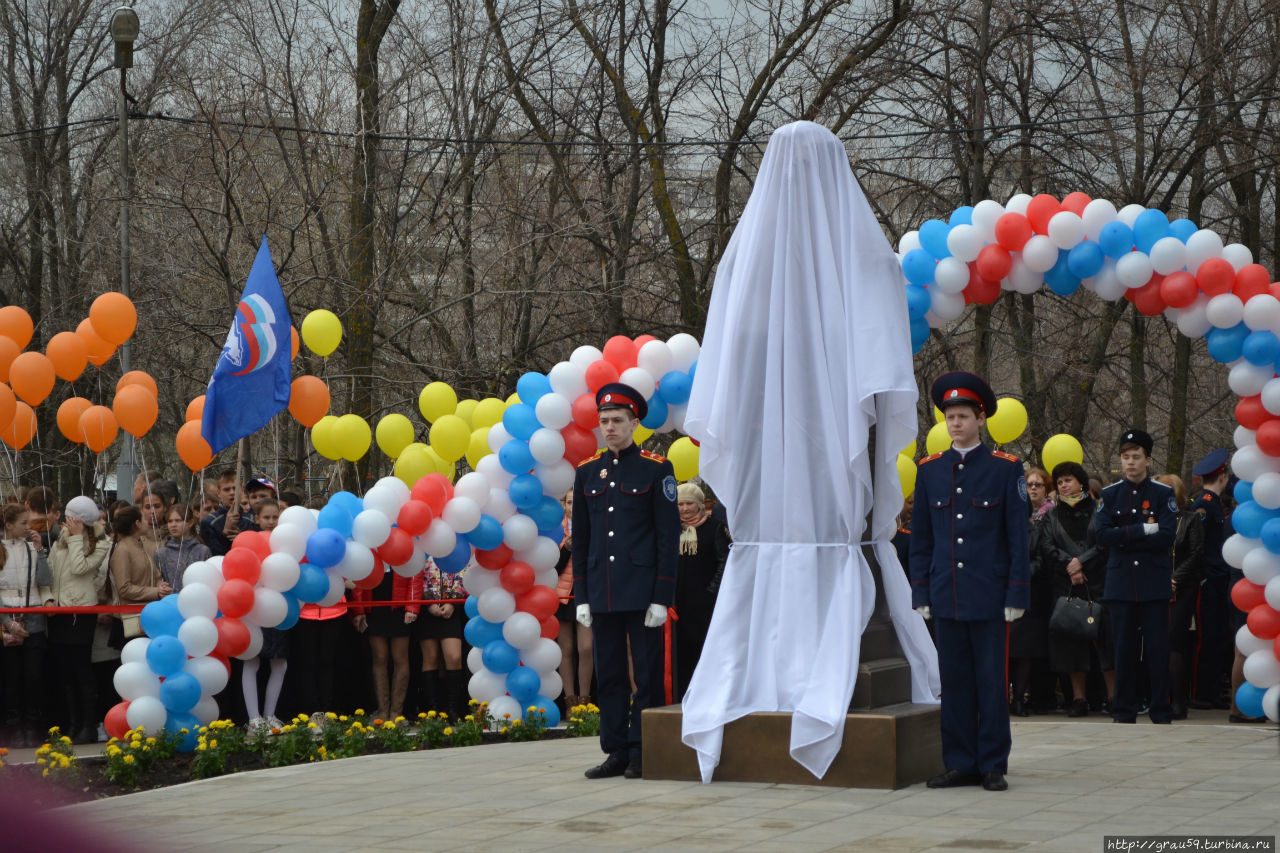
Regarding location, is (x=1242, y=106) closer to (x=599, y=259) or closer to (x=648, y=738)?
(x=599, y=259)

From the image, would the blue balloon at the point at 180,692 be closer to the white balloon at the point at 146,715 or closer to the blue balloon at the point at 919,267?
the white balloon at the point at 146,715

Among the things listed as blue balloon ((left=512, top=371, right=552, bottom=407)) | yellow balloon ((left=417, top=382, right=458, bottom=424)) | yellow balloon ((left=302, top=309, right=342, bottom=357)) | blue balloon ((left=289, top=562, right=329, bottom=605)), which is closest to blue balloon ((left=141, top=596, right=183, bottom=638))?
blue balloon ((left=289, top=562, right=329, bottom=605))

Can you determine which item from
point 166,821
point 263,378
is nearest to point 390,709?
point 263,378

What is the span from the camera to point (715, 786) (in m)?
6.90

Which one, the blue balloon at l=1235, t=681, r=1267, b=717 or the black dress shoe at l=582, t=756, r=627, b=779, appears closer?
the black dress shoe at l=582, t=756, r=627, b=779

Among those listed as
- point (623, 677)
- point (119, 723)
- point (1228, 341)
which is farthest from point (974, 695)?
point (119, 723)

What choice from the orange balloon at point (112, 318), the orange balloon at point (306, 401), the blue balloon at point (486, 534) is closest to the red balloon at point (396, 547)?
the blue balloon at point (486, 534)

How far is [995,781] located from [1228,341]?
16.4 feet

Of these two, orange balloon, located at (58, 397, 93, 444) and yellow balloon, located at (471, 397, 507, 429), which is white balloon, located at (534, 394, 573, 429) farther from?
orange balloon, located at (58, 397, 93, 444)

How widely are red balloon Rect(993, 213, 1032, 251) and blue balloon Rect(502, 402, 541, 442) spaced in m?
3.33

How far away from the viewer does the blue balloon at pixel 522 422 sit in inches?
421

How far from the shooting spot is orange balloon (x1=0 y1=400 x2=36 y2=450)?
38.8ft

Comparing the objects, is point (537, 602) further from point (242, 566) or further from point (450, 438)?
point (242, 566)

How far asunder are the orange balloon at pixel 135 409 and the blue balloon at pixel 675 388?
4.13 m
